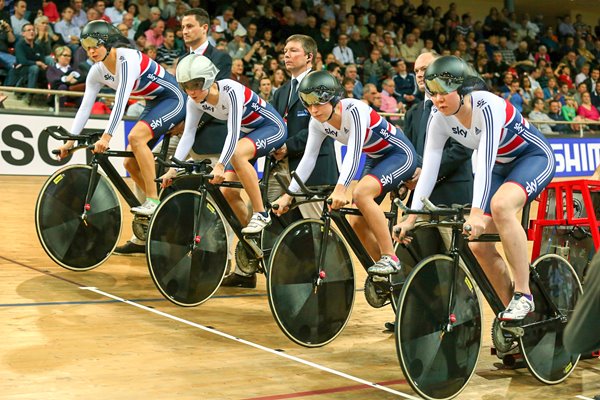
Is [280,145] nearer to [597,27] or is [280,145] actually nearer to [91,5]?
[91,5]

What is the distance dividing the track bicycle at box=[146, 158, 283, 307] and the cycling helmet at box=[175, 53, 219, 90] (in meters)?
0.49

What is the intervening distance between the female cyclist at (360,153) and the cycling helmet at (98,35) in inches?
72.3

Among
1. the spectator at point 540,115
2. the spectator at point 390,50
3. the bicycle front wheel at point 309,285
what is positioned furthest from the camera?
the spectator at point 390,50

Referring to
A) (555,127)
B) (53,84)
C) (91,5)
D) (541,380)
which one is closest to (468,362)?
(541,380)

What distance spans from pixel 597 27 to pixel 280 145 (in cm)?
2137

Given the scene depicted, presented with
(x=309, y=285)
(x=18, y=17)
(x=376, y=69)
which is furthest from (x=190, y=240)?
(x=376, y=69)

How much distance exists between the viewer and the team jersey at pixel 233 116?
5934mm

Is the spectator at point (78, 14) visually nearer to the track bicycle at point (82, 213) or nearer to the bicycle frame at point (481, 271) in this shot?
the track bicycle at point (82, 213)

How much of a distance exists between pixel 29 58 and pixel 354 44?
7175mm

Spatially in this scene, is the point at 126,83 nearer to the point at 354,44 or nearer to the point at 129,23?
the point at 129,23

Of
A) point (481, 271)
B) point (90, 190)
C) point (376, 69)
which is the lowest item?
point (481, 271)

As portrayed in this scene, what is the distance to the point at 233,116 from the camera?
5969mm

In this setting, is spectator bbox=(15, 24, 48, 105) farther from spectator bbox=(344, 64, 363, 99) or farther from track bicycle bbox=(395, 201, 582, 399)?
track bicycle bbox=(395, 201, 582, 399)

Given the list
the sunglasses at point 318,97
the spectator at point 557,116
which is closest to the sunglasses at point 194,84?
the sunglasses at point 318,97
